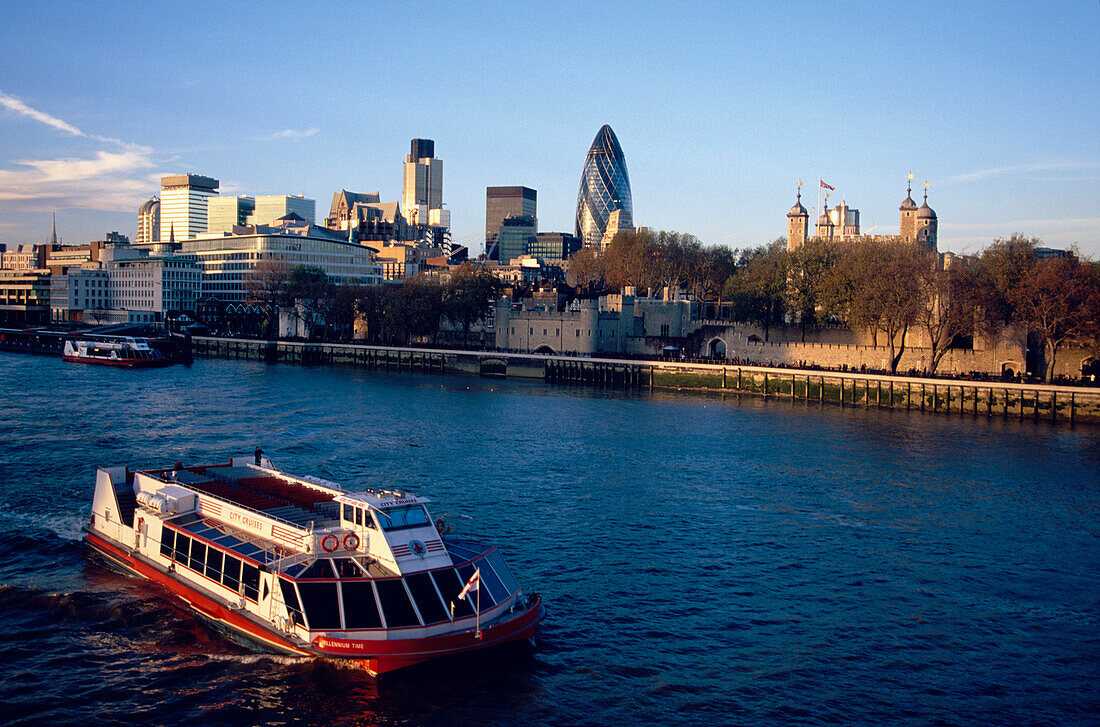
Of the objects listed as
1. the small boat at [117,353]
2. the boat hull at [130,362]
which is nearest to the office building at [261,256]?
the small boat at [117,353]

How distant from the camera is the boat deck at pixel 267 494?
74.3ft

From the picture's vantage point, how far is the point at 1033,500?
3506 centimetres

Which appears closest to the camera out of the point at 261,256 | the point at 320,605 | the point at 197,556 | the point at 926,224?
the point at 320,605

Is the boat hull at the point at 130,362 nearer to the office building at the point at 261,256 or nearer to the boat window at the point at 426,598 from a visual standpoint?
the office building at the point at 261,256

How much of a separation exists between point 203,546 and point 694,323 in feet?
263

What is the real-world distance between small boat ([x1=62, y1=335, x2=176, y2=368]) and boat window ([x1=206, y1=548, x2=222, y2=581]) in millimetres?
74664

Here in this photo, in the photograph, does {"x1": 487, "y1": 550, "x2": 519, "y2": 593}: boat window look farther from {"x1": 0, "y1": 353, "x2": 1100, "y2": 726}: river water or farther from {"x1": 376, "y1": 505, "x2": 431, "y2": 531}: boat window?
{"x1": 376, "y1": 505, "x2": 431, "y2": 531}: boat window

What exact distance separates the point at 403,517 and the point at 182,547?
7.14 metres

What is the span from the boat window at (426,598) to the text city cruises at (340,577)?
22 mm

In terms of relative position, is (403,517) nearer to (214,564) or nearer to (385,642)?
(385,642)

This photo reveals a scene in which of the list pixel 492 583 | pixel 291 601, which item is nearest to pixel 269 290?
pixel 291 601

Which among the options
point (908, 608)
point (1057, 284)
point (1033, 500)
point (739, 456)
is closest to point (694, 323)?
point (1057, 284)

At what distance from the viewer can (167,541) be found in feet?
77.5

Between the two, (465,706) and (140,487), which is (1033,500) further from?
(140,487)
